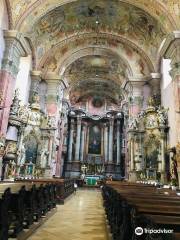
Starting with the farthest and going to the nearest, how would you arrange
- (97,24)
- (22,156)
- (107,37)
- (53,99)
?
1. (53,99)
2. (107,37)
3. (97,24)
4. (22,156)

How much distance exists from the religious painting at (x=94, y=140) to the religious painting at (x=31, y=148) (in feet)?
38.2

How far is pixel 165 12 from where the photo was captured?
37.5ft

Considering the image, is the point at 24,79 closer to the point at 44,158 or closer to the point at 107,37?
the point at 44,158

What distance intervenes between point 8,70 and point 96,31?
7223 millimetres

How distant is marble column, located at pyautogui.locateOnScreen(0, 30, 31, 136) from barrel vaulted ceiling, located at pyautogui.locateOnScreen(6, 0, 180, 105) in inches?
28.3

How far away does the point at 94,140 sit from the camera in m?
26.3

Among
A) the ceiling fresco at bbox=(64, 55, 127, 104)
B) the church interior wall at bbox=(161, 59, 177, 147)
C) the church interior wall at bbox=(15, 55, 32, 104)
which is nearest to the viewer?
the church interior wall at bbox=(161, 59, 177, 147)

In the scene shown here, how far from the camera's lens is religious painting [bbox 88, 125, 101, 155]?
2583cm

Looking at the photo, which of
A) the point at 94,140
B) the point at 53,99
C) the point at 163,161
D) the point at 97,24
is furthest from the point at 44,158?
the point at 94,140

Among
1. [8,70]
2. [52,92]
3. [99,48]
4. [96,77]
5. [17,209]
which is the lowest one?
[17,209]

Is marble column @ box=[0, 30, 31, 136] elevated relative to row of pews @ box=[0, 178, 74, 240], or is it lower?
elevated

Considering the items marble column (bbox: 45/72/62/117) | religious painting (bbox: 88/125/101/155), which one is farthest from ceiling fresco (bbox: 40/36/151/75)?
religious painting (bbox: 88/125/101/155)

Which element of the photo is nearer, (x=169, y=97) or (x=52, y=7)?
(x=52, y=7)

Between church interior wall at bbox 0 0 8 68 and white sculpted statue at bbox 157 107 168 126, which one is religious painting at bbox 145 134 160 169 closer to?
white sculpted statue at bbox 157 107 168 126
